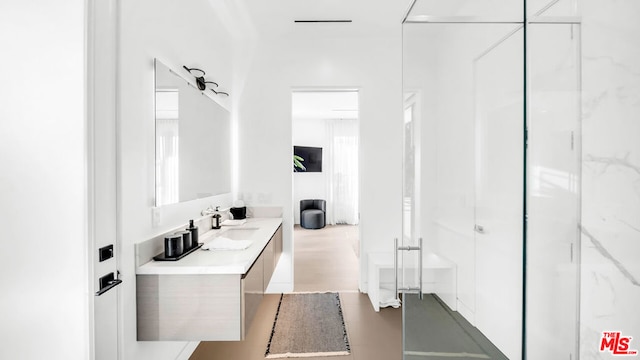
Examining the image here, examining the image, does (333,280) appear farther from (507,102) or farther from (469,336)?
(507,102)

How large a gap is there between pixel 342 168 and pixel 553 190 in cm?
709

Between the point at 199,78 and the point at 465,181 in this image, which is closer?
the point at 465,181

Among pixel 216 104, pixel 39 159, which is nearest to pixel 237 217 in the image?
pixel 216 104

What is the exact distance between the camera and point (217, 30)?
2857 millimetres

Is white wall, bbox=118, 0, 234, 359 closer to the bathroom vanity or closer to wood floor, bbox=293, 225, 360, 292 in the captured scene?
the bathroom vanity

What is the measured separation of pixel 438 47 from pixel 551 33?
0.53 m

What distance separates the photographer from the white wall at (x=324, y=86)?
3391 mm

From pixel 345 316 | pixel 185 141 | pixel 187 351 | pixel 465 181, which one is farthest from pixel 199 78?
pixel 345 316

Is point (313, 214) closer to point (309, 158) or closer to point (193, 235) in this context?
→ point (309, 158)

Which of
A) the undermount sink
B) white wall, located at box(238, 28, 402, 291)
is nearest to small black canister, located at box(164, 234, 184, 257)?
the undermount sink

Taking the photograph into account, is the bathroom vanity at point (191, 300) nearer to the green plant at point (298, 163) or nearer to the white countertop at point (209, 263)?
the white countertop at point (209, 263)

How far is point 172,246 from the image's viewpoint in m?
1.78

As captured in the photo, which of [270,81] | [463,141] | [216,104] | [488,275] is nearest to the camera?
[488,275]

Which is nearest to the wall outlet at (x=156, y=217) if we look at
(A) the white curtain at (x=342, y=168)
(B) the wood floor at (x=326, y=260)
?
(B) the wood floor at (x=326, y=260)
